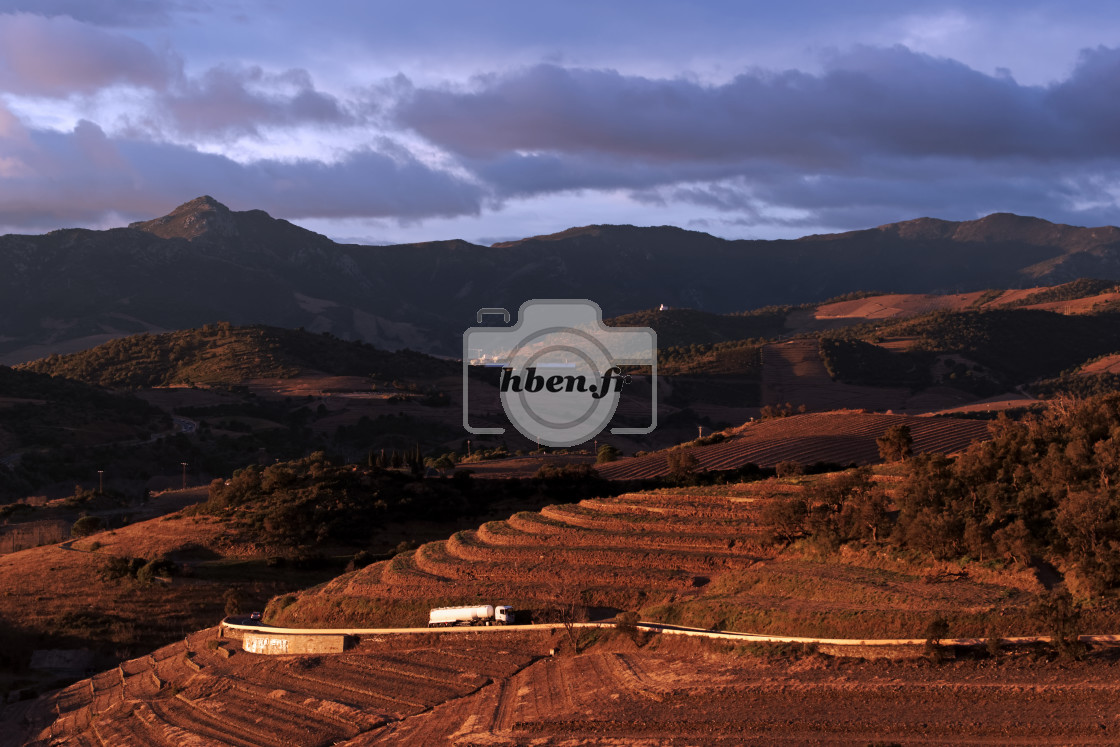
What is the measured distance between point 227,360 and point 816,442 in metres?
74.1

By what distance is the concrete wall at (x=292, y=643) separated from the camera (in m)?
24.3

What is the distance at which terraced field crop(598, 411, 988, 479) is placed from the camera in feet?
148

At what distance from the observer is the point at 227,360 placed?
4119 inches

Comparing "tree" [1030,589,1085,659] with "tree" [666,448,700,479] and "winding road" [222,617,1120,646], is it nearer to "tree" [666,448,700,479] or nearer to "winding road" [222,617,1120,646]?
"winding road" [222,617,1120,646]

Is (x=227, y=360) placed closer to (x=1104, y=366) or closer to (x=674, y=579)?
(x=1104, y=366)

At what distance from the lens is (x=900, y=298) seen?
185 metres

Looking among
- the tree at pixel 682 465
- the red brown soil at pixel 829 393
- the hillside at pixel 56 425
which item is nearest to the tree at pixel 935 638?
the tree at pixel 682 465

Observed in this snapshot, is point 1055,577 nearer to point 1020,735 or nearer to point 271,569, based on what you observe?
point 1020,735

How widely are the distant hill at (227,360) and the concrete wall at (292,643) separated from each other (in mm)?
73969

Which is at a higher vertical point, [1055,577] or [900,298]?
[900,298]

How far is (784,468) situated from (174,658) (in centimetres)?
2260

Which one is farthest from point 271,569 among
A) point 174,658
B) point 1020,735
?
point 1020,735

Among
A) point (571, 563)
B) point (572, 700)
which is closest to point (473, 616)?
point (571, 563)

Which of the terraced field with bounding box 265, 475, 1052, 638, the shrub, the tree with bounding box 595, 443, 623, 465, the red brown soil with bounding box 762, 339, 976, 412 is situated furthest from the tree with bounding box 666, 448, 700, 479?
the red brown soil with bounding box 762, 339, 976, 412
